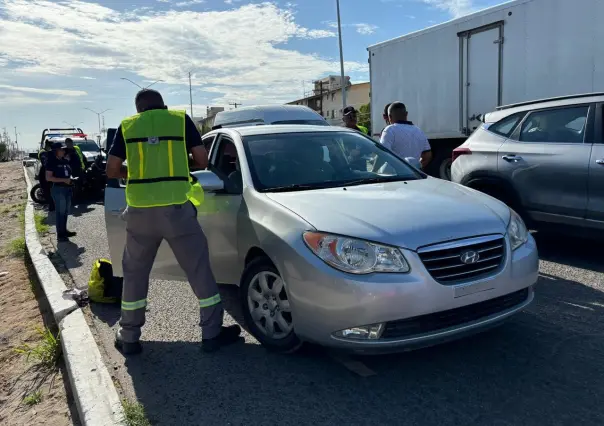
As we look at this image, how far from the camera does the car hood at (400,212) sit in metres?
3.05

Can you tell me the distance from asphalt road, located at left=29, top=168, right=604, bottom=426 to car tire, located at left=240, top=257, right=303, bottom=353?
0.13 meters

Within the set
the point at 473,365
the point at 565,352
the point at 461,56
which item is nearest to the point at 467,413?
the point at 473,365

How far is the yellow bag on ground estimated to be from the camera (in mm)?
4879

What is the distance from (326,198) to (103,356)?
6.45 ft

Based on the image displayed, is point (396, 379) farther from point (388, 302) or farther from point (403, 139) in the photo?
point (403, 139)

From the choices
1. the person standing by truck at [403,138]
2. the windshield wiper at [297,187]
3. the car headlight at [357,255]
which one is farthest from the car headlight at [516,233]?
the person standing by truck at [403,138]

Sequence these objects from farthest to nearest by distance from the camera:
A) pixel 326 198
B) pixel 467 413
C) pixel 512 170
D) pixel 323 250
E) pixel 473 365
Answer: pixel 512 170 < pixel 326 198 < pixel 473 365 < pixel 323 250 < pixel 467 413

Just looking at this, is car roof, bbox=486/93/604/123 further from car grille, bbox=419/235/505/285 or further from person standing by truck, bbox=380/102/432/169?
car grille, bbox=419/235/505/285

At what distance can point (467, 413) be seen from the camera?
279cm

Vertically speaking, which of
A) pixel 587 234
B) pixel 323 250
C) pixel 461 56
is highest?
pixel 461 56

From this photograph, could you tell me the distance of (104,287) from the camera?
192 inches

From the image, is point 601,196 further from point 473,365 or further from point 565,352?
point 473,365

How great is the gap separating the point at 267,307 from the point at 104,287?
2.04 meters

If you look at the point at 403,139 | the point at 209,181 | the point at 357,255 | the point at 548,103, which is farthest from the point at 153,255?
the point at 548,103
